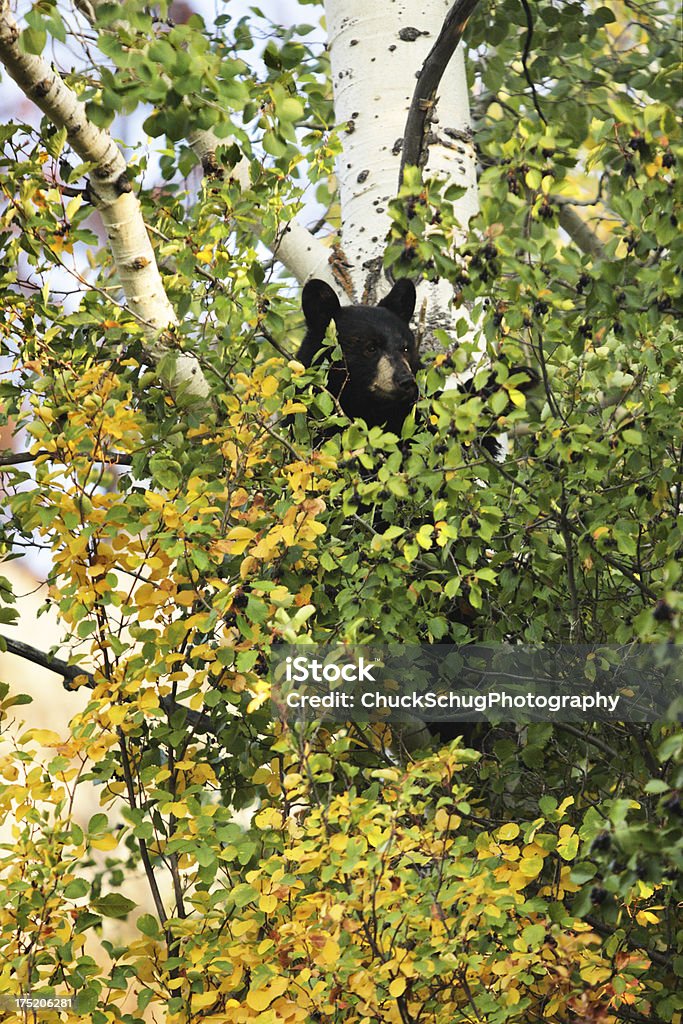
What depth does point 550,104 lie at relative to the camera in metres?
5.14

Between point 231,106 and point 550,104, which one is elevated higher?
point 550,104

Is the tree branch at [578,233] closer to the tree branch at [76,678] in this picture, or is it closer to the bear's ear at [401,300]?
the bear's ear at [401,300]

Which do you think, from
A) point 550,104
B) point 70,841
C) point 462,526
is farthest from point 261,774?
point 550,104

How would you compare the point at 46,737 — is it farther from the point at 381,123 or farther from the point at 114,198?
the point at 381,123

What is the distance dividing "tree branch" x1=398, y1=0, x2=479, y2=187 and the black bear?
57 cm

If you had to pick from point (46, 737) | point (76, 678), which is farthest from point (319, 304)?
point (46, 737)

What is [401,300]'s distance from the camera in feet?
12.9

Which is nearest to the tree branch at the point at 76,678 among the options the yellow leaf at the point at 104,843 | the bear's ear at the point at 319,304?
the yellow leaf at the point at 104,843

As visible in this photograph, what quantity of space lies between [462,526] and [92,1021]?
4.36 ft

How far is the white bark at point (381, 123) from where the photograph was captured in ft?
12.6

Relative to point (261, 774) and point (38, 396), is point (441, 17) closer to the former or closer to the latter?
point (38, 396)

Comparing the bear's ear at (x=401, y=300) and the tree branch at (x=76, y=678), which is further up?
the bear's ear at (x=401, y=300)

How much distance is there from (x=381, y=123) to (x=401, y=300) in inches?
24.3

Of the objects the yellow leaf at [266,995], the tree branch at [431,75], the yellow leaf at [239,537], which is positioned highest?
the tree branch at [431,75]
